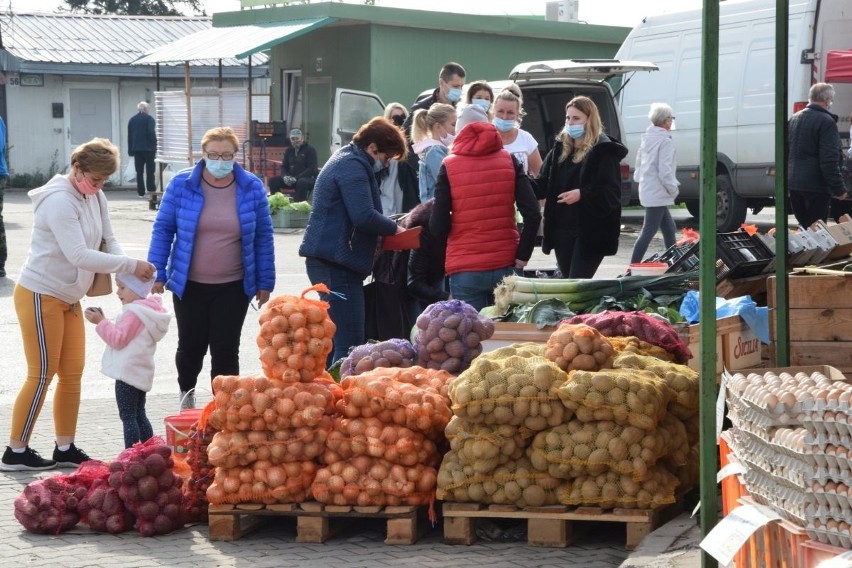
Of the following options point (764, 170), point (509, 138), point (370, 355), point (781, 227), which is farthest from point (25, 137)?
point (781, 227)

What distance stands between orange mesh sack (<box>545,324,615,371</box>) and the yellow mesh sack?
1.08 ft

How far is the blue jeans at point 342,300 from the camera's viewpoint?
8352 mm

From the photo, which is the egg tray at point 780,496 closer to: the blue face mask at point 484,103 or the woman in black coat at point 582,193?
the woman in black coat at point 582,193

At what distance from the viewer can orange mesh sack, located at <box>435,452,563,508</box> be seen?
5.95 metres

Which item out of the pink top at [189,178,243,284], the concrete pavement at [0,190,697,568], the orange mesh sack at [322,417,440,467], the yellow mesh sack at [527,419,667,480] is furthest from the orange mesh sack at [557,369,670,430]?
the pink top at [189,178,243,284]

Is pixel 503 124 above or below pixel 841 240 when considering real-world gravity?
above

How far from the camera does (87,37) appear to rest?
38656mm

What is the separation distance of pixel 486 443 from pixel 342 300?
2.64 m

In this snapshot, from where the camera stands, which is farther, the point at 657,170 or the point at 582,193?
the point at 657,170

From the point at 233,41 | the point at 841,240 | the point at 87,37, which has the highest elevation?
the point at 87,37

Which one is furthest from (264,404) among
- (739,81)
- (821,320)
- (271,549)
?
Answer: (739,81)

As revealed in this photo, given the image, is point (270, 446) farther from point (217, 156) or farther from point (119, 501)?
point (217, 156)

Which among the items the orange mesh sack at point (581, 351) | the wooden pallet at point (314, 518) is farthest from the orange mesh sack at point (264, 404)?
the orange mesh sack at point (581, 351)

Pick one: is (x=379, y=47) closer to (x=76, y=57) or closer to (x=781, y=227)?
(x=76, y=57)
